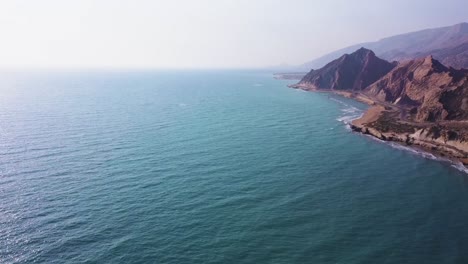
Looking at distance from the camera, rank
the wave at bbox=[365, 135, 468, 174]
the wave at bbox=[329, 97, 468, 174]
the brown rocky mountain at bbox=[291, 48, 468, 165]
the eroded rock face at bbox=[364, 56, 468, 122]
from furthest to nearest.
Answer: the eroded rock face at bbox=[364, 56, 468, 122] < the brown rocky mountain at bbox=[291, 48, 468, 165] < the wave at bbox=[329, 97, 468, 174] < the wave at bbox=[365, 135, 468, 174]

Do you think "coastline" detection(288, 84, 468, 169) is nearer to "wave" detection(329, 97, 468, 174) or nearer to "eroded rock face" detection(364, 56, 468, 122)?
"wave" detection(329, 97, 468, 174)

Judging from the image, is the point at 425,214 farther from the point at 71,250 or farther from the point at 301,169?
the point at 71,250

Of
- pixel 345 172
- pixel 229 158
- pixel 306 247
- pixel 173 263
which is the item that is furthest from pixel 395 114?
pixel 173 263

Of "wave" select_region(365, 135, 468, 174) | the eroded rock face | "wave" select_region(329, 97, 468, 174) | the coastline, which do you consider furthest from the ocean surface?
the eroded rock face

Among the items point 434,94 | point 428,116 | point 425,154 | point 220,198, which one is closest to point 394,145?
point 425,154

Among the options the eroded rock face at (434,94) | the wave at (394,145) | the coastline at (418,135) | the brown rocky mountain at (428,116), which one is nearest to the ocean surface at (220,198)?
the wave at (394,145)

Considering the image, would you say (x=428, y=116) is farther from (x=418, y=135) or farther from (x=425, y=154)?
(x=425, y=154)
